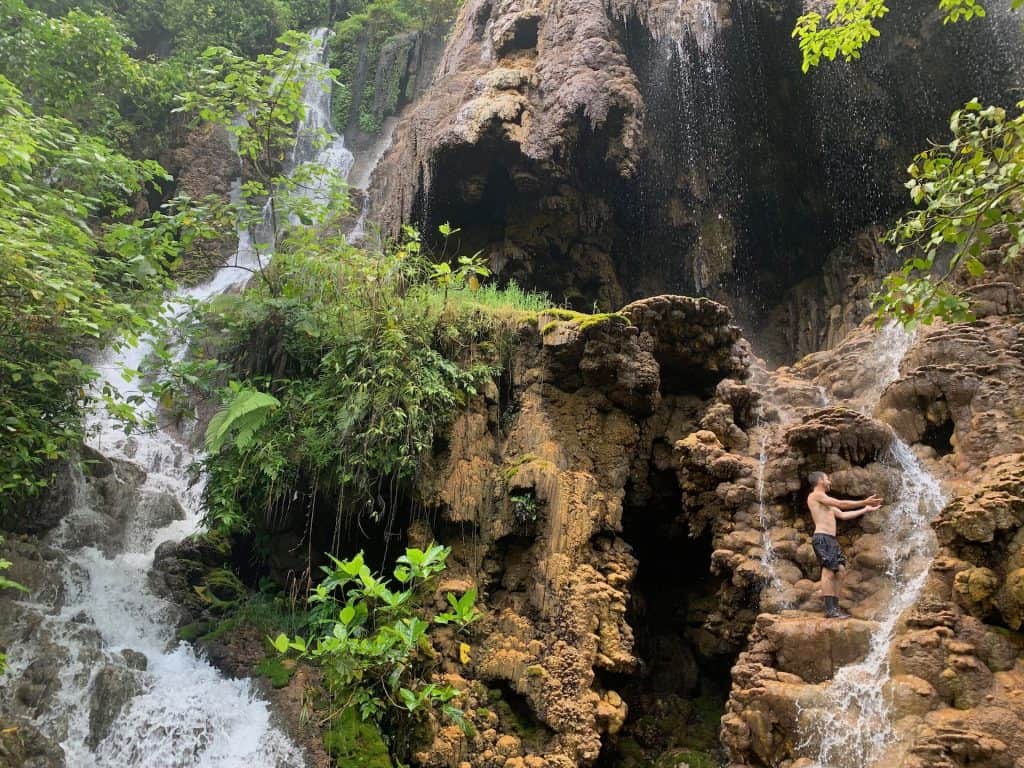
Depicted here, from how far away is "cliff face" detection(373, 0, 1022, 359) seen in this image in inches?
504

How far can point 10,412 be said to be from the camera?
25.7 ft

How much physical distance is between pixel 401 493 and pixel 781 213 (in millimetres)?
10908

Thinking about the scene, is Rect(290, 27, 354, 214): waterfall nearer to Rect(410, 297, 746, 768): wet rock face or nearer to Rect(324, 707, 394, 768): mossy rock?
Rect(410, 297, 746, 768): wet rock face

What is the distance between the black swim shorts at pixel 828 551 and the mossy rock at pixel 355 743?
4.59 m

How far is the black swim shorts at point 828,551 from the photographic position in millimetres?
6697

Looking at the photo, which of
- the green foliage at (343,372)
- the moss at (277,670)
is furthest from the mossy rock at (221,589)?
the moss at (277,670)

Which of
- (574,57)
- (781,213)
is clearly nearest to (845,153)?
(781,213)

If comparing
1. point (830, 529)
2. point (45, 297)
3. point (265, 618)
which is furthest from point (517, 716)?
point (45, 297)

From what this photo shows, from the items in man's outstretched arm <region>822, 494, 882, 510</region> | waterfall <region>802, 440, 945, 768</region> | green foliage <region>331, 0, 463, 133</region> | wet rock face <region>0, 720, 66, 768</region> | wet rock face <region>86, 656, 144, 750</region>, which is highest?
green foliage <region>331, 0, 463, 133</region>

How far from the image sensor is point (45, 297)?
7289 mm

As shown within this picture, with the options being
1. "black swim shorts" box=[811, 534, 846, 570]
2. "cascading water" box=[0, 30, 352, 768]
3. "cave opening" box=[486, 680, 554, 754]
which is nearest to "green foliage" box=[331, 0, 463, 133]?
"cascading water" box=[0, 30, 352, 768]

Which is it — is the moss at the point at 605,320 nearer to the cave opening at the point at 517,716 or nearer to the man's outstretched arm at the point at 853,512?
the man's outstretched arm at the point at 853,512

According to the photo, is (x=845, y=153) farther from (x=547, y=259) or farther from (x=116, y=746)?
(x=116, y=746)

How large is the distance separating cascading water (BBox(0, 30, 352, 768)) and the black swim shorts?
5.61 m
